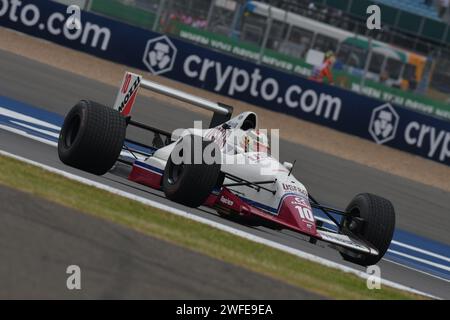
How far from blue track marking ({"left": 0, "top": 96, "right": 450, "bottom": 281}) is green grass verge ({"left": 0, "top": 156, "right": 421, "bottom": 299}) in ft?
10.6

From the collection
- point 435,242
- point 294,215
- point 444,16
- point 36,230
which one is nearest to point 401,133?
point 435,242

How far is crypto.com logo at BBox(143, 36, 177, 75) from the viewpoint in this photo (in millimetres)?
22188

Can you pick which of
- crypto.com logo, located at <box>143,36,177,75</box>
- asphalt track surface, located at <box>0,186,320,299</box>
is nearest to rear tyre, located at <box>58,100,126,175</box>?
asphalt track surface, located at <box>0,186,320,299</box>

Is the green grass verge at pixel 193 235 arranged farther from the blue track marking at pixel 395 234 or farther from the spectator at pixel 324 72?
the spectator at pixel 324 72

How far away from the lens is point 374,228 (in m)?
10.0

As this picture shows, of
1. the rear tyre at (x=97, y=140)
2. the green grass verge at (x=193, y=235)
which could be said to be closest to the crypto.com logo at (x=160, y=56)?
the rear tyre at (x=97, y=140)

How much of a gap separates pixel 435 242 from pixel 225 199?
202 inches

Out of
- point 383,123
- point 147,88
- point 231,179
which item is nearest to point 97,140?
point 231,179

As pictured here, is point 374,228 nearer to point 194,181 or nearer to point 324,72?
point 194,181

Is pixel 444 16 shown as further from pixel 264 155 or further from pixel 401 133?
pixel 264 155

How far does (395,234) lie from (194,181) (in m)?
5.27

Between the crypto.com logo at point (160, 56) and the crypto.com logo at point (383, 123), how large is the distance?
4.49m

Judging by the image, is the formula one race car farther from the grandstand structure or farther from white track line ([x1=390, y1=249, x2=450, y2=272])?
the grandstand structure

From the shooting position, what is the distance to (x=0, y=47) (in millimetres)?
23125
